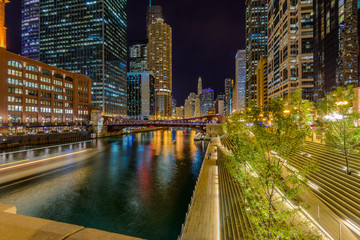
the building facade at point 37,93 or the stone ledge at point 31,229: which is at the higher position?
the building facade at point 37,93

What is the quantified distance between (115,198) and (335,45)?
278 ft

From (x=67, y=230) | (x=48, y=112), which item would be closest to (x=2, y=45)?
(x=48, y=112)

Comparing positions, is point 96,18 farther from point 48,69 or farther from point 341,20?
point 341,20

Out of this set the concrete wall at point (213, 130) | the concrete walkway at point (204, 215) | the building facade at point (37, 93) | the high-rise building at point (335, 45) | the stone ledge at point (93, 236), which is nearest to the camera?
the stone ledge at point (93, 236)

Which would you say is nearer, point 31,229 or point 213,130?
point 31,229

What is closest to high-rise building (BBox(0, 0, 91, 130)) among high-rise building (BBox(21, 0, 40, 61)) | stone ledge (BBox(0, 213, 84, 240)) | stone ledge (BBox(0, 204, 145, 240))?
stone ledge (BBox(0, 213, 84, 240))

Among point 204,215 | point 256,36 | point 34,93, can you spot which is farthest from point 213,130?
point 256,36

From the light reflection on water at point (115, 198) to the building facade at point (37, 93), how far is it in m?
54.6

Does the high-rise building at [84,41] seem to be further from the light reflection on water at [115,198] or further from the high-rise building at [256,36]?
the high-rise building at [256,36]

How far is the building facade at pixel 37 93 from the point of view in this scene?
6812 centimetres

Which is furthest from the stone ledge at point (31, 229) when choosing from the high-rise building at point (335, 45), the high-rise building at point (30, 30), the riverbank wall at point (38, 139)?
the high-rise building at point (30, 30)

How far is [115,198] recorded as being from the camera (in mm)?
23578

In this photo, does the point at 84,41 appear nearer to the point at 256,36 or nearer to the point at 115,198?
the point at 256,36

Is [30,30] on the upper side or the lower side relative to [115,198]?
upper
